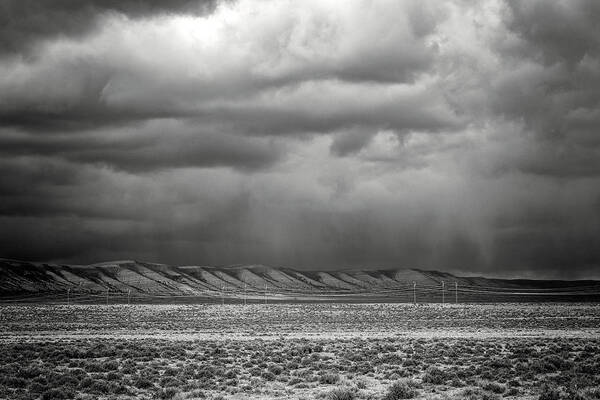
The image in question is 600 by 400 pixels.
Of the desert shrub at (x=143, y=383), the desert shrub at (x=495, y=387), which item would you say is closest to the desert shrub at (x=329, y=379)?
the desert shrub at (x=495, y=387)

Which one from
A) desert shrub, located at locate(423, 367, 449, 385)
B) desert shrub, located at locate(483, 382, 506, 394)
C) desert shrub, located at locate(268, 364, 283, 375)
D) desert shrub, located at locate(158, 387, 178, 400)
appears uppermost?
desert shrub, located at locate(483, 382, 506, 394)

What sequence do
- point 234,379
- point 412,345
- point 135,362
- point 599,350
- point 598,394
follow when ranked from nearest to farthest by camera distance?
point 598,394, point 234,379, point 135,362, point 599,350, point 412,345

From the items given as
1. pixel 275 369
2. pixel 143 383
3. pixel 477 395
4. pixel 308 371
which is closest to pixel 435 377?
pixel 477 395

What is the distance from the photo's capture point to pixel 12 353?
1517 inches

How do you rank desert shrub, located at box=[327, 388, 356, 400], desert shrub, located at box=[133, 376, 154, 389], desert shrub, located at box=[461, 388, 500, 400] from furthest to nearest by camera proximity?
desert shrub, located at box=[133, 376, 154, 389], desert shrub, located at box=[327, 388, 356, 400], desert shrub, located at box=[461, 388, 500, 400]

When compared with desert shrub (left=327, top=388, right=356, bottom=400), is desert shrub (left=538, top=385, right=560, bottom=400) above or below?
above

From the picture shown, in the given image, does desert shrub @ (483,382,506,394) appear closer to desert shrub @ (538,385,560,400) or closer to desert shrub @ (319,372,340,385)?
desert shrub @ (538,385,560,400)

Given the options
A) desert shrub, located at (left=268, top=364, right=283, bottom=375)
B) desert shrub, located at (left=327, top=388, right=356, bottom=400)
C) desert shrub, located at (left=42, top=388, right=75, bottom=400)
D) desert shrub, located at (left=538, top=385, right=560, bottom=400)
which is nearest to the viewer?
desert shrub, located at (left=538, top=385, right=560, bottom=400)

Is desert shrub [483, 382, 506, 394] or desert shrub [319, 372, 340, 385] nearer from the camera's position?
desert shrub [483, 382, 506, 394]

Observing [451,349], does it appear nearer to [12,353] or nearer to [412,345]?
[412,345]

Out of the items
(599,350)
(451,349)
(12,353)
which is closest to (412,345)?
(451,349)

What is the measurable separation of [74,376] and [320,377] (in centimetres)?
1170

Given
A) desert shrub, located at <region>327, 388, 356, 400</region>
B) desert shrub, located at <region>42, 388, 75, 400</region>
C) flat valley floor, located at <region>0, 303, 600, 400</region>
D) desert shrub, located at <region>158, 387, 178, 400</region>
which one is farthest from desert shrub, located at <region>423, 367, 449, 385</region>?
desert shrub, located at <region>42, 388, 75, 400</region>

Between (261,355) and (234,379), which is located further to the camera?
(261,355)
